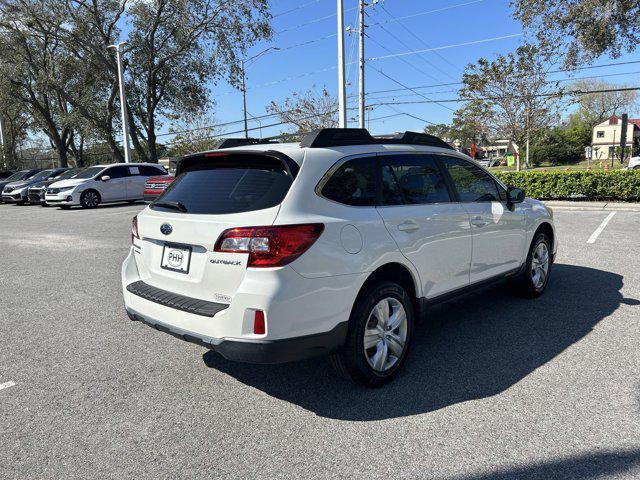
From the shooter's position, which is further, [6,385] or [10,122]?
[10,122]

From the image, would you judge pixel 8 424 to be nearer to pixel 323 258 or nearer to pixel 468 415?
pixel 323 258

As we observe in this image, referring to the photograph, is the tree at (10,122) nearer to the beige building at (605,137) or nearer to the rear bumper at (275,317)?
the rear bumper at (275,317)

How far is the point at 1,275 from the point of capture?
741cm

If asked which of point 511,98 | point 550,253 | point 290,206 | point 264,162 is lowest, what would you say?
point 550,253

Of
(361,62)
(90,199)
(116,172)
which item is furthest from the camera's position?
(361,62)

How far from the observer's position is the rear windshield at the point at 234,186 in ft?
10.1

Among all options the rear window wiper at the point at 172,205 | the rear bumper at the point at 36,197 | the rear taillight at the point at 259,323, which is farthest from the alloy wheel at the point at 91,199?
the rear taillight at the point at 259,323

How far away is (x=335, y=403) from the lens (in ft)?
A: 10.7

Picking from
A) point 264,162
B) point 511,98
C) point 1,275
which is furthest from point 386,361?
point 511,98

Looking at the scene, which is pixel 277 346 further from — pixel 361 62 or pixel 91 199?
pixel 361 62

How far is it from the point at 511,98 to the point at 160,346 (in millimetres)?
27427

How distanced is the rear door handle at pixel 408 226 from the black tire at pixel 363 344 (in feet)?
1.32

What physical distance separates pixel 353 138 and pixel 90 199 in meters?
18.0

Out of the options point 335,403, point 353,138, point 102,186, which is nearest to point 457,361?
point 335,403
